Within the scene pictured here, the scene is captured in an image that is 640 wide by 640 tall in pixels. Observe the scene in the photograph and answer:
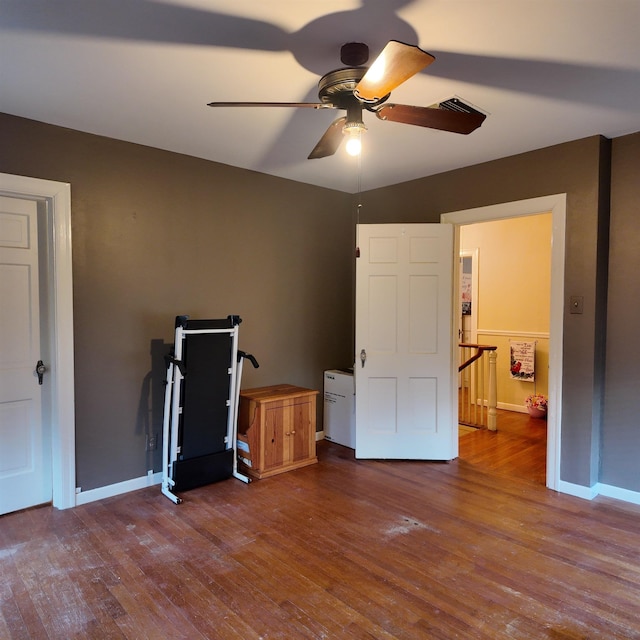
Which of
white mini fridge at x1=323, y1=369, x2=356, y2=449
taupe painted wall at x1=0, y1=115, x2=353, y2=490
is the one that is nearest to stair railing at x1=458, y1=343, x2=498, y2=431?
white mini fridge at x1=323, y1=369, x2=356, y2=449

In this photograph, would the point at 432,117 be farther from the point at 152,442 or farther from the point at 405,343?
the point at 152,442

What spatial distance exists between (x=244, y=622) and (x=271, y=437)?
1.76 metres

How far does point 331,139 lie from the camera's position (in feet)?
7.75

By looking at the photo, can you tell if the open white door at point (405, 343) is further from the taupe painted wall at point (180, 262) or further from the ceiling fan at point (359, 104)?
the ceiling fan at point (359, 104)

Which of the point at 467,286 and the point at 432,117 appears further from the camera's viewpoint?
the point at 467,286

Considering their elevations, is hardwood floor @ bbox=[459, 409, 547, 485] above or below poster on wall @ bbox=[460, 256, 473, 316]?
below

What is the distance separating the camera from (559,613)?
2031 mm

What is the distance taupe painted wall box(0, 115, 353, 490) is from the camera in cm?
311

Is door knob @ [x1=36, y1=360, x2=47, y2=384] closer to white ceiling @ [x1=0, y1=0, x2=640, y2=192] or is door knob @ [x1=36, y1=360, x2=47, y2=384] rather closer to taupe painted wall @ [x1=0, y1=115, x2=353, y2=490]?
taupe painted wall @ [x1=0, y1=115, x2=353, y2=490]

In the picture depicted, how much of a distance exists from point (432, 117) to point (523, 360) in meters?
4.55

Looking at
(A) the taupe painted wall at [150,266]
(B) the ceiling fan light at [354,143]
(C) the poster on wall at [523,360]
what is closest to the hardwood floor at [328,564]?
(A) the taupe painted wall at [150,266]

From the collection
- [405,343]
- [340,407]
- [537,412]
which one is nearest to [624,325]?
[405,343]

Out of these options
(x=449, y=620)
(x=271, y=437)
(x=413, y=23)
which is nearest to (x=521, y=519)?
(x=449, y=620)

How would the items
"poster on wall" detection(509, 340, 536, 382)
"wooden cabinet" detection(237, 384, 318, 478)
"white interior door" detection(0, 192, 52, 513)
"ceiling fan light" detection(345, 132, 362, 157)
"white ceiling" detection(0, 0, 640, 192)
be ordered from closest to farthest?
A: "white ceiling" detection(0, 0, 640, 192) → "ceiling fan light" detection(345, 132, 362, 157) → "white interior door" detection(0, 192, 52, 513) → "wooden cabinet" detection(237, 384, 318, 478) → "poster on wall" detection(509, 340, 536, 382)
